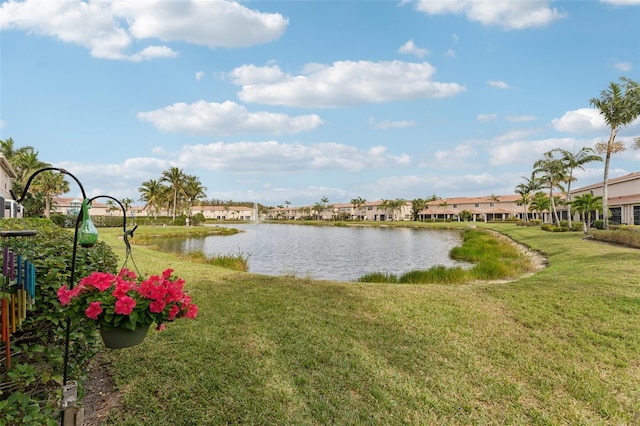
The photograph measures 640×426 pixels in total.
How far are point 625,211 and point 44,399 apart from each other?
4458 centimetres

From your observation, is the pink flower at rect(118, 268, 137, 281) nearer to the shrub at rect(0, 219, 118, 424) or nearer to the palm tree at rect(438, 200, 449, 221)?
the shrub at rect(0, 219, 118, 424)

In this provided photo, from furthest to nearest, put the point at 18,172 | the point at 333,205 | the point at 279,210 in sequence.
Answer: the point at 279,210, the point at 333,205, the point at 18,172

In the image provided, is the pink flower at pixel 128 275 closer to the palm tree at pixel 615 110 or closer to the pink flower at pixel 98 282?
the pink flower at pixel 98 282

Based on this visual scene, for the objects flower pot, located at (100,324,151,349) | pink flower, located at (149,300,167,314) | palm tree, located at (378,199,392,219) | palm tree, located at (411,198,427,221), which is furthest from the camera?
palm tree, located at (378,199,392,219)

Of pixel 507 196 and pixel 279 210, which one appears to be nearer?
pixel 507 196

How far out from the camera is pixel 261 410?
3.33 m

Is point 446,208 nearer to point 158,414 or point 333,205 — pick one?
point 333,205

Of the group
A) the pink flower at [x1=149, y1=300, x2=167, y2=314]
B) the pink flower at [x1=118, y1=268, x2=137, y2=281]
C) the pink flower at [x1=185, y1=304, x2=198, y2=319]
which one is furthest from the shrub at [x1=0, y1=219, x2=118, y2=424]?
the pink flower at [x1=185, y1=304, x2=198, y2=319]

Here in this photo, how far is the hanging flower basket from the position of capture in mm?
2359

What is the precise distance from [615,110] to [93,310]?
31613 millimetres

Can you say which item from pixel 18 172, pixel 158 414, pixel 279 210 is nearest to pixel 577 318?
pixel 158 414

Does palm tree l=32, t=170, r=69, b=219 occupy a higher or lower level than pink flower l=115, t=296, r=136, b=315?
higher

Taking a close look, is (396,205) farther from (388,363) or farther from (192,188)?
(388,363)

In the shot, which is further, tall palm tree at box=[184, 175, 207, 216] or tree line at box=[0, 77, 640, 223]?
tall palm tree at box=[184, 175, 207, 216]
